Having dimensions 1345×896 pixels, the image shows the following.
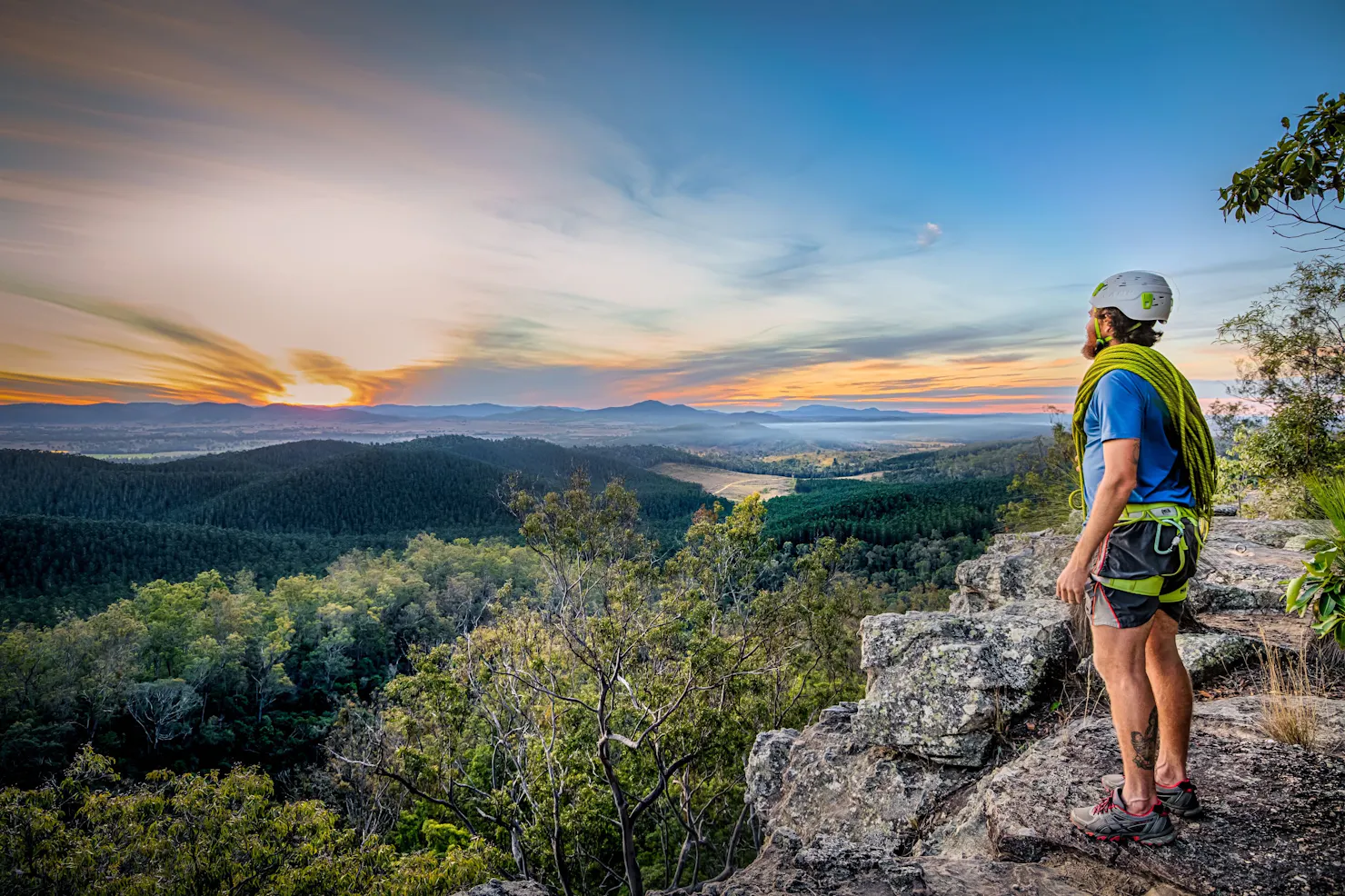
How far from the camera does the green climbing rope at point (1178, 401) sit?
9.23 feet

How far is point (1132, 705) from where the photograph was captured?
2.89 meters

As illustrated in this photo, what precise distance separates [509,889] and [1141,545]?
4.24 metres

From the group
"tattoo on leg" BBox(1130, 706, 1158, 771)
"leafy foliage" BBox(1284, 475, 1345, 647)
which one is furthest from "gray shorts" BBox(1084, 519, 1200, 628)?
"leafy foliage" BBox(1284, 475, 1345, 647)

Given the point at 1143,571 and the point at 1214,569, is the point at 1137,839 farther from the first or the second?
the point at 1214,569

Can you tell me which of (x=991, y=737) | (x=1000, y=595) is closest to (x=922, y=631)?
(x=991, y=737)

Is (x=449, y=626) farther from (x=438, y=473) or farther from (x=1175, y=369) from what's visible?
(x=438, y=473)

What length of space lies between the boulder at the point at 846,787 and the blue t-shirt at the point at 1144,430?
352 cm

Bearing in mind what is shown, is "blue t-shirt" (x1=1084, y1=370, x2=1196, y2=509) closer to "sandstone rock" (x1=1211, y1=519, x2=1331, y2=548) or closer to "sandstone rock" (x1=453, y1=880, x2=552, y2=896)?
"sandstone rock" (x1=453, y1=880, x2=552, y2=896)

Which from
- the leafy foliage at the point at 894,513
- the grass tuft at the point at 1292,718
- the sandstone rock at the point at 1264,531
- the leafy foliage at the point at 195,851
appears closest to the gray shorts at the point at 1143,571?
the grass tuft at the point at 1292,718

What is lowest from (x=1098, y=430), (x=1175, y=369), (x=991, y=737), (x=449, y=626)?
(x=449, y=626)

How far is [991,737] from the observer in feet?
18.4

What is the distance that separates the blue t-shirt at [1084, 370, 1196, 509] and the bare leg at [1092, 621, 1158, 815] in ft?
2.09

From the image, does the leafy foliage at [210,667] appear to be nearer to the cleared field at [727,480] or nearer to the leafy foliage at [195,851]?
the leafy foliage at [195,851]

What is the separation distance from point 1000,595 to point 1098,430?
25.3 feet
